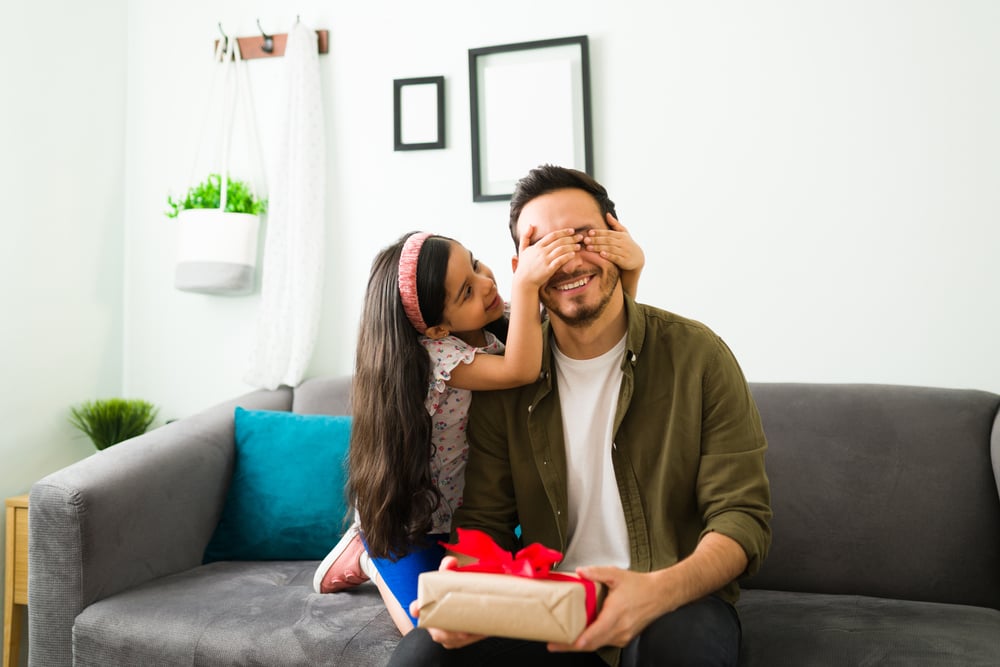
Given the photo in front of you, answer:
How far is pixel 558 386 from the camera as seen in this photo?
1517 mm

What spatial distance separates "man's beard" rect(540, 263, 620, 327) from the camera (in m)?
1.43

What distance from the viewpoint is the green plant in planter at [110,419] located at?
2549mm

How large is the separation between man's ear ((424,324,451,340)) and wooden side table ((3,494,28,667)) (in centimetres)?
151

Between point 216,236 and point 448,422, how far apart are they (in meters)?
1.35

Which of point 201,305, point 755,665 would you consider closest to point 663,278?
point 755,665

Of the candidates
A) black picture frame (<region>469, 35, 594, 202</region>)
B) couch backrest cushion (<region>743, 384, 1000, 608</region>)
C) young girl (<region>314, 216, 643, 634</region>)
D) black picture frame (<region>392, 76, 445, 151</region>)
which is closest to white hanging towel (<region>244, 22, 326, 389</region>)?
black picture frame (<region>392, 76, 445, 151</region>)

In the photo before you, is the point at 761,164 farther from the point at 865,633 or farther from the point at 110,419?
the point at 110,419

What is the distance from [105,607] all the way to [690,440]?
129 cm

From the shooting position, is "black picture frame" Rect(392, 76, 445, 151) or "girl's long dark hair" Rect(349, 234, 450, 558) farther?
"black picture frame" Rect(392, 76, 445, 151)

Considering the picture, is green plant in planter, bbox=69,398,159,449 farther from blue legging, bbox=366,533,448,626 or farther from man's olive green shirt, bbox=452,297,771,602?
man's olive green shirt, bbox=452,297,771,602

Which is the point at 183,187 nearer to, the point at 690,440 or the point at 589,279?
the point at 589,279

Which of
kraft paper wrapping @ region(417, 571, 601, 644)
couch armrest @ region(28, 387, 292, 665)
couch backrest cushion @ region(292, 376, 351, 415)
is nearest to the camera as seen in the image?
kraft paper wrapping @ region(417, 571, 601, 644)

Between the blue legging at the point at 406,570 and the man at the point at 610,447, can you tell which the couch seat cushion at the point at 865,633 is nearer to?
the man at the point at 610,447

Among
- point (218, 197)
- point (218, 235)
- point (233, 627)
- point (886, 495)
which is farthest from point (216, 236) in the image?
point (886, 495)
